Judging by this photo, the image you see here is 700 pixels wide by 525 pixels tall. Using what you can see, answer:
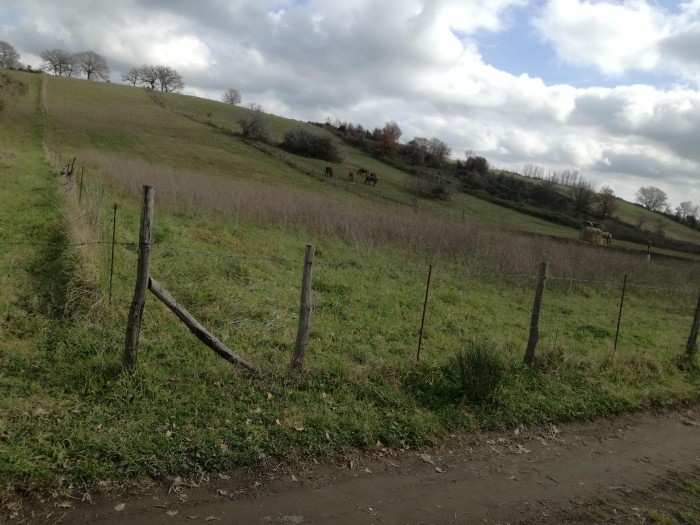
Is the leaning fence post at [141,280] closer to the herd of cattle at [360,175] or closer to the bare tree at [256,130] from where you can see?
the herd of cattle at [360,175]

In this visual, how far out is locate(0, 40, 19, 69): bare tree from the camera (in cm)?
8296

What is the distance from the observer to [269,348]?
6723mm

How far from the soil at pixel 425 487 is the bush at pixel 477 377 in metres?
0.53

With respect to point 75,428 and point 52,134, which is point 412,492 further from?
point 52,134

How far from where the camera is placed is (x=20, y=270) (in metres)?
8.05

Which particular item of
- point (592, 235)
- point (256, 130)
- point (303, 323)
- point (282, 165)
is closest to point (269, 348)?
point (303, 323)

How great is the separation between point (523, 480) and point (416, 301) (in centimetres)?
627

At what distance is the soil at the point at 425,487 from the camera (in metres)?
3.71

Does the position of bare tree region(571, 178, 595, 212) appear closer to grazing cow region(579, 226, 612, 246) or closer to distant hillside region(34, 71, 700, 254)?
distant hillside region(34, 71, 700, 254)

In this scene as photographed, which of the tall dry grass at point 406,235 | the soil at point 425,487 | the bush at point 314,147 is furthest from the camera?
the bush at point 314,147

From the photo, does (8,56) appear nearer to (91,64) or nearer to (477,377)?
(91,64)

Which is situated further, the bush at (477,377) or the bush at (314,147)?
the bush at (314,147)

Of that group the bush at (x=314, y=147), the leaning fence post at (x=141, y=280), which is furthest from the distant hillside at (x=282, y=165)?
the leaning fence post at (x=141, y=280)

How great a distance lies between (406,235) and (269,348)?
1240cm
